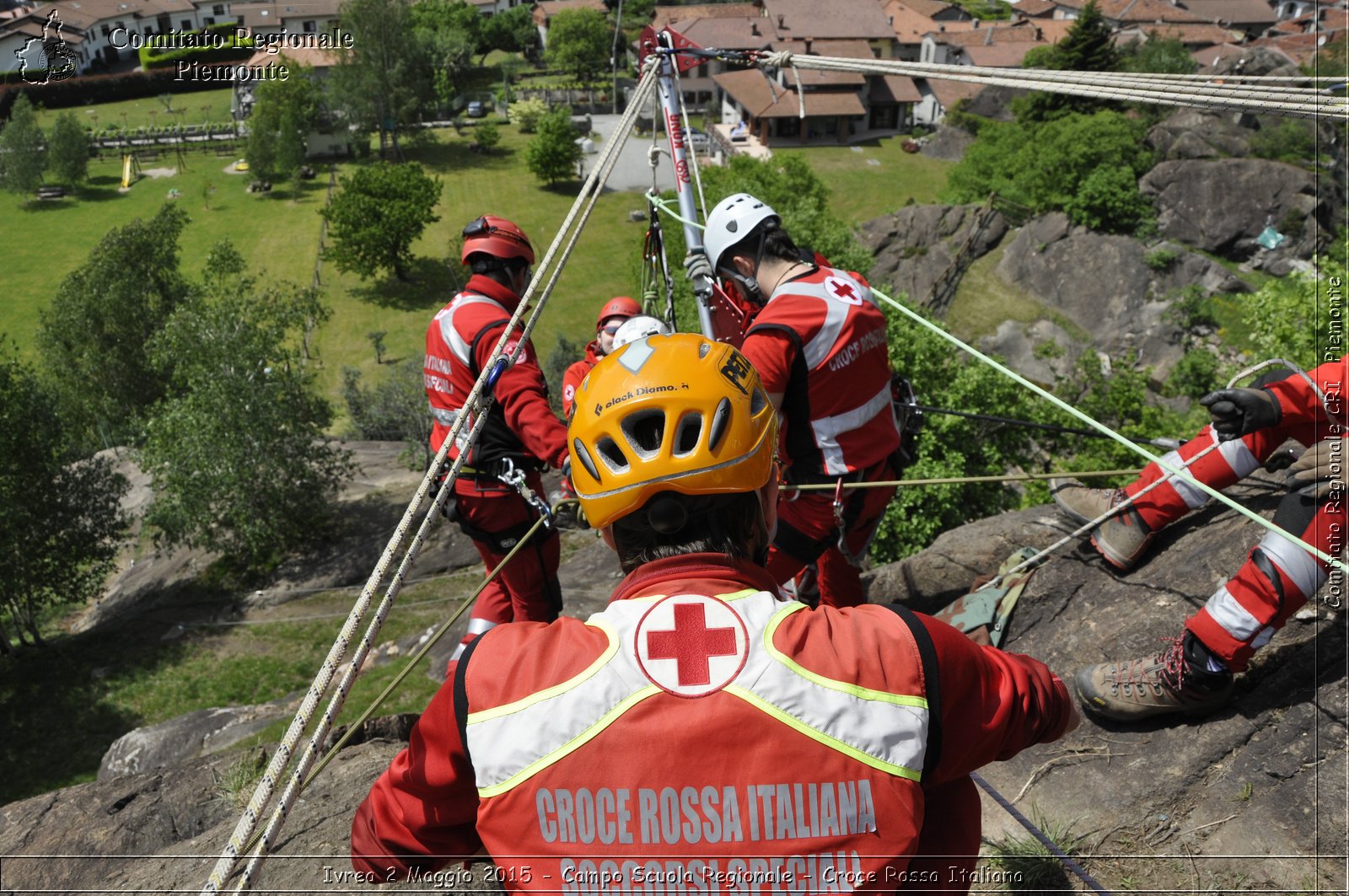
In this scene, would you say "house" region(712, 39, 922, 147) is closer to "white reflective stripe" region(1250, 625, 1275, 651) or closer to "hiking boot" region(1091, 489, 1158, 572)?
"hiking boot" region(1091, 489, 1158, 572)

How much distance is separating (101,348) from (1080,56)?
6072 cm

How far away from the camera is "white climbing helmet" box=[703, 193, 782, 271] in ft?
17.9

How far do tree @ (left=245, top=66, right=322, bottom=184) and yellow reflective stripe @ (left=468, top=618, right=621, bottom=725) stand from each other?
76.2 metres

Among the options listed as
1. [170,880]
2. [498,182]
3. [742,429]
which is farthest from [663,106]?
[498,182]

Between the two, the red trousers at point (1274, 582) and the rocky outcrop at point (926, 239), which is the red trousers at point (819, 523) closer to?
the red trousers at point (1274, 582)

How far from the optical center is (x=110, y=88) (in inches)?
3236

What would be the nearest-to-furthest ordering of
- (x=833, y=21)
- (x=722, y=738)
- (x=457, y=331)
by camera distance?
(x=722, y=738) → (x=457, y=331) → (x=833, y=21)

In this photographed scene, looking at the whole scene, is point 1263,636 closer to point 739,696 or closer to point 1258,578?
point 1258,578

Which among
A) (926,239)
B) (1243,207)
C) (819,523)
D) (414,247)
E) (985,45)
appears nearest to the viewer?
(819,523)

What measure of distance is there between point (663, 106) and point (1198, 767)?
6817 millimetres

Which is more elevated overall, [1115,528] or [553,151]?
[553,151]

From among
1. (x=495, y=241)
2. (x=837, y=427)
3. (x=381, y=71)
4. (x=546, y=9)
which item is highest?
(x=546, y=9)

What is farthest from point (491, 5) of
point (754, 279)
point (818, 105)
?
point (754, 279)

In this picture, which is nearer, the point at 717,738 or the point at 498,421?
the point at 717,738
